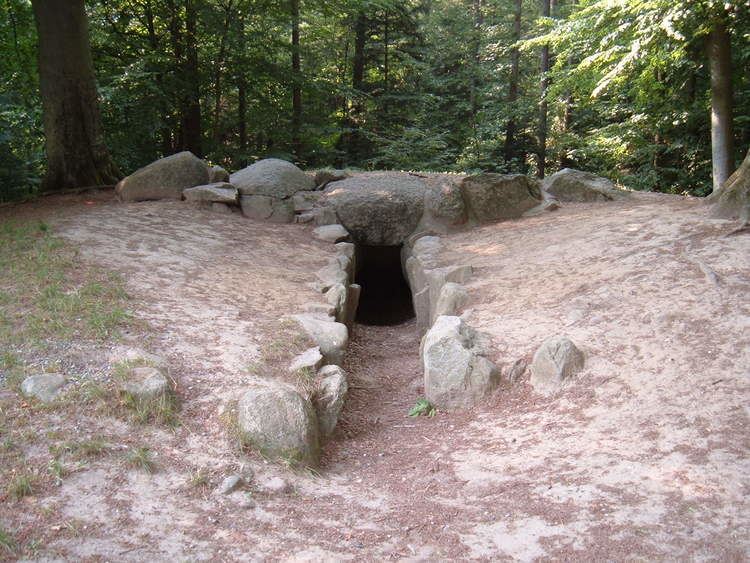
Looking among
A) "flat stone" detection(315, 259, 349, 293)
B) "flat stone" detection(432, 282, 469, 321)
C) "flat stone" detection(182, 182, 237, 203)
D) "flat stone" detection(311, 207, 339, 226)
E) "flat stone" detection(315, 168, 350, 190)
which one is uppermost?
"flat stone" detection(315, 168, 350, 190)

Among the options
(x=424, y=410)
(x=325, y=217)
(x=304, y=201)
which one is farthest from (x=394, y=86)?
(x=424, y=410)

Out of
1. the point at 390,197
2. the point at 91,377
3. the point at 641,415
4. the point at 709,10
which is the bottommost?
the point at 641,415

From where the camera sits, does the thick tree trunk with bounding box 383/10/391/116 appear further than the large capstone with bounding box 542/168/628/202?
Yes

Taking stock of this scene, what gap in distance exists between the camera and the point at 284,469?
4.03 m

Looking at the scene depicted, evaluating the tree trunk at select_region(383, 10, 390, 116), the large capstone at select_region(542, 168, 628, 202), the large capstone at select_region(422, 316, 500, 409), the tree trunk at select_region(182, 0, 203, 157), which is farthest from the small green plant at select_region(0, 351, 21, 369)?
the tree trunk at select_region(383, 10, 390, 116)

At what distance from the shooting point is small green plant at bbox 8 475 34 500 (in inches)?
127

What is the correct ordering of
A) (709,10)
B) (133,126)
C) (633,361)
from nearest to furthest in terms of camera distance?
(633,361) → (709,10) → (133,126)

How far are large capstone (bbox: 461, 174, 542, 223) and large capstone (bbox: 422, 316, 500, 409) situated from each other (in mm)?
4697

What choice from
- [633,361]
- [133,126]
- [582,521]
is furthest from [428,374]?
[133,126]

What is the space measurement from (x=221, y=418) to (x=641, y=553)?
267 centimetres

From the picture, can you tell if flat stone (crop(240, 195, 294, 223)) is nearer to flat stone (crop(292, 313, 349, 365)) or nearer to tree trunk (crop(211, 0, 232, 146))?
flat stone (crop(292, 313, 349, 365))

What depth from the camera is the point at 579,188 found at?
10.1m

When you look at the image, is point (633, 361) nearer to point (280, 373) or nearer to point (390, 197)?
point (280, 373)

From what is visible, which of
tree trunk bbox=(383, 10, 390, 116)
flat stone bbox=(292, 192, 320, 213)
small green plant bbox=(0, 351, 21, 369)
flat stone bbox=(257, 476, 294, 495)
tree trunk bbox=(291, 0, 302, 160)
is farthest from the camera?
tree trunk bbox=(383, 10, 390, 116)
